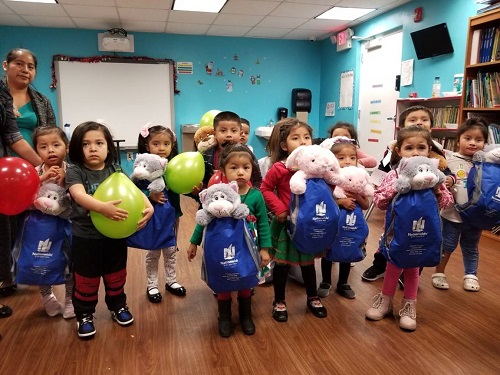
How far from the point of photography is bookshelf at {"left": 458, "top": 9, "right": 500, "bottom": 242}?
3.32m

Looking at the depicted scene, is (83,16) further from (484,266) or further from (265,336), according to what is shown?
(484,266)

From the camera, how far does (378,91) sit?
18.0ft

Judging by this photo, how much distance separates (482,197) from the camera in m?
2.00

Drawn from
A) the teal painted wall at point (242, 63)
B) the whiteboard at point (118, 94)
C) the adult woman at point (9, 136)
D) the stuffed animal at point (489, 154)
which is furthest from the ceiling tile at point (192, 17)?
the stuffed animal at point (489, 154)

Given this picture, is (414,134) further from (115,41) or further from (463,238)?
(115,41)

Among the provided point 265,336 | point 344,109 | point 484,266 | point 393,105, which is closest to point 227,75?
point 344,109

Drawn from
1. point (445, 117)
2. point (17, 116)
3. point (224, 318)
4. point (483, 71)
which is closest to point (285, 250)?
point (224, 318)

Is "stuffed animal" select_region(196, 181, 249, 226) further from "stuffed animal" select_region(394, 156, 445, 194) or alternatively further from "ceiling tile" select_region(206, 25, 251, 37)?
"ceiling tile" select_region(206, 25, 251, 37)

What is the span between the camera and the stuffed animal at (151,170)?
6.23ft

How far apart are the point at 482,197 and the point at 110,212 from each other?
1.86 metres

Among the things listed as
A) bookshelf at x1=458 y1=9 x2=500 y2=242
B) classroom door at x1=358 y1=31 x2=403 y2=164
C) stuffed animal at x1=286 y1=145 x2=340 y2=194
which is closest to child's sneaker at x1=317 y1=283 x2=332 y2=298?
stuffed animal at x1=286 y1=145 x2=340 y2=194

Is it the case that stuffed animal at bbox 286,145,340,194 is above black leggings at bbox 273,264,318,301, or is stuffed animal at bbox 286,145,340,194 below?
above

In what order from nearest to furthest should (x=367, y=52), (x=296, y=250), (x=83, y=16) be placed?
(x=296, y=250) → (x=83, y=16) → (x=367, y=52)

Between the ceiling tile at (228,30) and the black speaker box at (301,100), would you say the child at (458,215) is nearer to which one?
the ceiling tile at (228,30)
